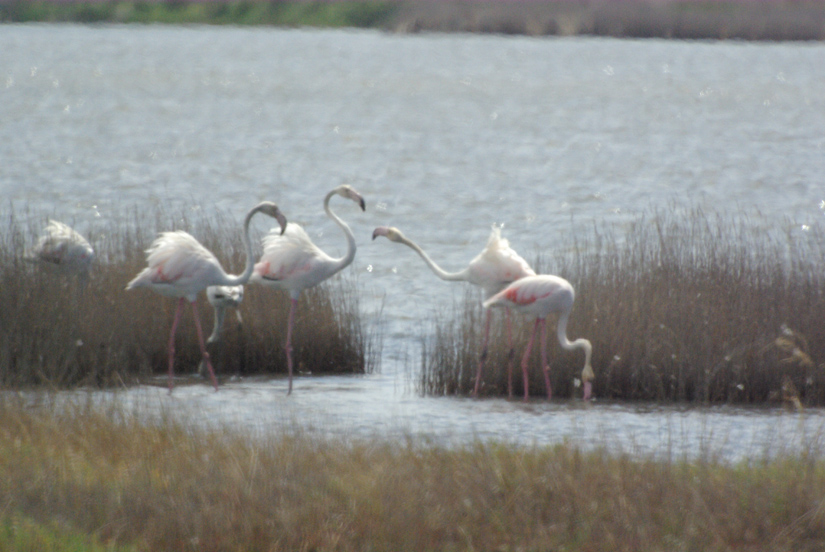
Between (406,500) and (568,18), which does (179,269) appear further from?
(568,18)

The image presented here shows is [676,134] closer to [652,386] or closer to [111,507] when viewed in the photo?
[652,386]

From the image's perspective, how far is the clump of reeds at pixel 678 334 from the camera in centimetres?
843

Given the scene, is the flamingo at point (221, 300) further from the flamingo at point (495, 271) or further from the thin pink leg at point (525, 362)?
the thin pink leg at point (525, 362)

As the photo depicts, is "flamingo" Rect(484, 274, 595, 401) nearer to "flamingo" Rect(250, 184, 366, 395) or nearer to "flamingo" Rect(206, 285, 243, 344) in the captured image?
"flamingo" Rect(250, 184, 366, 395)

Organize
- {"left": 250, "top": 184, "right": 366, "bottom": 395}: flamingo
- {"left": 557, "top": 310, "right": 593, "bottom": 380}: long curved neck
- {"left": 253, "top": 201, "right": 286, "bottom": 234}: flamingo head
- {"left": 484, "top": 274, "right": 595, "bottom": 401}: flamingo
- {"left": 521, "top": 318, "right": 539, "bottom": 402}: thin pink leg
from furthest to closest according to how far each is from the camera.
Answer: {"left": 250, "top": 184, "right": 366, "bottom": 395}: flamingo < {"left": 253, "top": 201, "right": 286, "bottom": 234}: flamingo head < {"left": 521, "top": 318, "right": 539, "bottom": 402}: thin pink leg < {"left": 484, "top": 274, "right": 595, "bottom": 401}: flamingo < {"left": 557, "top": 310, "right": 593, "bottom": 380}: long curved neck

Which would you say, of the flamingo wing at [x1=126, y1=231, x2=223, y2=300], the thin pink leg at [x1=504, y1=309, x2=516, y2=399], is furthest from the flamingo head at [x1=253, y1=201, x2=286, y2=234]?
the thin pink leg at [x1=504, y1=309, x2=516, y2=399]

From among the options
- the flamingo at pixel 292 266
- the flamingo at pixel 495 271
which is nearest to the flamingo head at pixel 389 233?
the flamingo at pixel 495 271

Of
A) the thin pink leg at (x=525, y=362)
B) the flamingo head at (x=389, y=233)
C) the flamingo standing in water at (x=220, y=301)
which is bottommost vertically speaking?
the thin pink leg at (x=525, y=362)

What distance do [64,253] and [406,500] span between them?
522 centimetres

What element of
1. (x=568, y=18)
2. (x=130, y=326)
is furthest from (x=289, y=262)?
(x=568, y=18)

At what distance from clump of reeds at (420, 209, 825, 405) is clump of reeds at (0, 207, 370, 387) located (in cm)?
113

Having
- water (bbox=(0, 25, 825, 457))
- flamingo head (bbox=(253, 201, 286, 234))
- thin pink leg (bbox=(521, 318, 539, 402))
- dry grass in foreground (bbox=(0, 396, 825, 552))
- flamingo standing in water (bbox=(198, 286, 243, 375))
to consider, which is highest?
water (bbox=(0, 25, 825, 457))

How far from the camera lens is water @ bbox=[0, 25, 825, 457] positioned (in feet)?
26.7

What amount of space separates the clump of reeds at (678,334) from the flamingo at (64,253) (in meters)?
2.88
